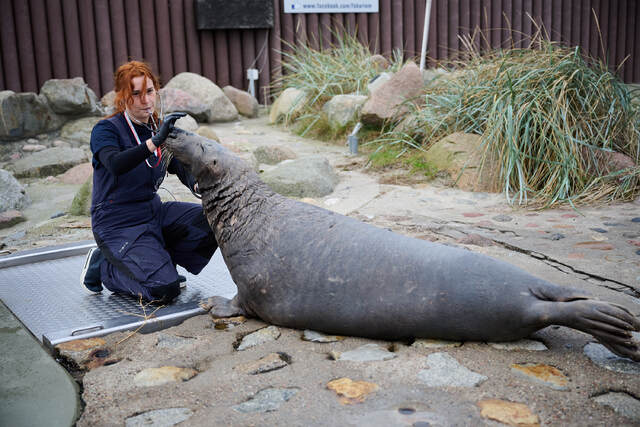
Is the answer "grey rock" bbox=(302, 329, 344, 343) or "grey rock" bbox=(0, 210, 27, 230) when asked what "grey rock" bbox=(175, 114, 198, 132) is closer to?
"grey rock" bbox=(0, 210, 27, 230)

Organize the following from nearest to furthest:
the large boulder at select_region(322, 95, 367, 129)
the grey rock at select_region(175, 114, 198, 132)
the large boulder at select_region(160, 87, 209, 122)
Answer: the grey rock at select_region(175, 114, 198, 132), the large boulder at select_region(322, 95, 367, 129), the large boulder at select_region(160, 87, 209, 122)

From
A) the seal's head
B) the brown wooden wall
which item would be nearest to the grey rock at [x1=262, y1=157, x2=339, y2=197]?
the seal's head

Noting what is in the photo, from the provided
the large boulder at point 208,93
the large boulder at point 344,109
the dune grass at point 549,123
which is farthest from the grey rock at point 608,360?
the large boulder at point 208,93

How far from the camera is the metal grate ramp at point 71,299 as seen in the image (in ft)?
9.40

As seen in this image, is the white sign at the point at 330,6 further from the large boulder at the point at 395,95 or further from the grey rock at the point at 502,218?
the grey rock at the point at 502,218

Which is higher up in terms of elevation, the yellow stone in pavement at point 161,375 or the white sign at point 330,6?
the white sign at point 330,6

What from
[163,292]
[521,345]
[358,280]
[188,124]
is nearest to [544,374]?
[521,345]

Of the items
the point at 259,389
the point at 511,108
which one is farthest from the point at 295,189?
the point at 259,389

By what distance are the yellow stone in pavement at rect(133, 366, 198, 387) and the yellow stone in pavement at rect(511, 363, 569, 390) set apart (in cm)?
120

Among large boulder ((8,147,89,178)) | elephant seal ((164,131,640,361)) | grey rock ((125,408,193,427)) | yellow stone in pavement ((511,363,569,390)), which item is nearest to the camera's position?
grey rock ((125,408,193,427))

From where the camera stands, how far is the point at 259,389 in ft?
7.02

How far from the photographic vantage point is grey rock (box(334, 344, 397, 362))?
2.33 metres

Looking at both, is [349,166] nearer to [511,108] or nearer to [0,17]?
[511,108]

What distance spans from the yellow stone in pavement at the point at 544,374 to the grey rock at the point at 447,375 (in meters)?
0.15
